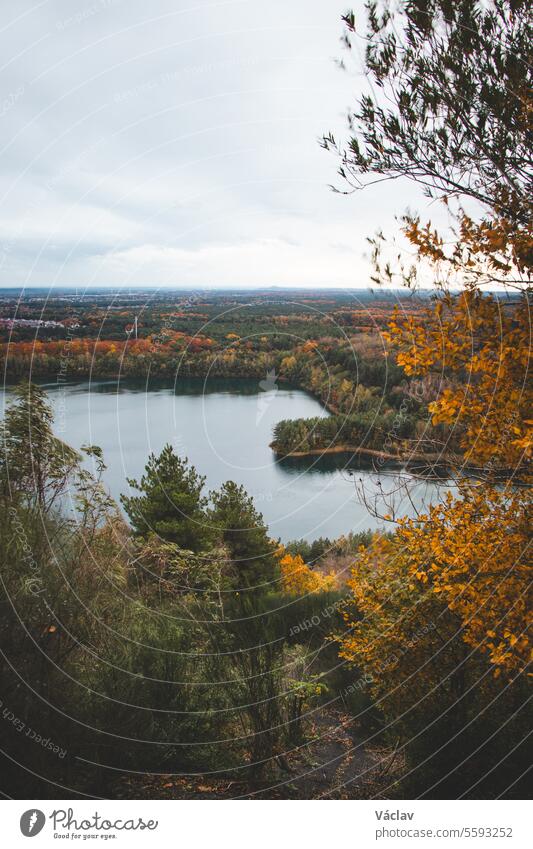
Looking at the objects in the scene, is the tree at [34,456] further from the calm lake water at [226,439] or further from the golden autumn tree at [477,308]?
the calm lake water at [226,439]

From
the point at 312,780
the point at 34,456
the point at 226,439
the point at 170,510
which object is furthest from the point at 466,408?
the point at 226,439

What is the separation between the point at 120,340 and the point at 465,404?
10.2 metres

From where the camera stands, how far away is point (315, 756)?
487 cm

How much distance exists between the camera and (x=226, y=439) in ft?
73.0

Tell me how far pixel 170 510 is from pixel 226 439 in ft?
29.0

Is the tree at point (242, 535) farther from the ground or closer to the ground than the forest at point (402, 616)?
closer to the ground

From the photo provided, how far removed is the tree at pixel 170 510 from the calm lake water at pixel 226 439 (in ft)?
13.3

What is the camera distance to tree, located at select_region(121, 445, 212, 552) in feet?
42.5

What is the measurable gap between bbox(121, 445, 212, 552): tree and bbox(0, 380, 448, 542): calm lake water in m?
4.06

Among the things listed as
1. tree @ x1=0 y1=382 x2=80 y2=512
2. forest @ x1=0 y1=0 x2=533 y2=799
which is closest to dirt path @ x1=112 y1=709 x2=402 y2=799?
forest @ x1=0 y1=0 x2=533 y2=799

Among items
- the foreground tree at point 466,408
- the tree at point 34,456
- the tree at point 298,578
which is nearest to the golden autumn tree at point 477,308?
the foreground tree at point 466,408

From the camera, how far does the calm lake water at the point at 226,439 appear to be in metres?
19.0

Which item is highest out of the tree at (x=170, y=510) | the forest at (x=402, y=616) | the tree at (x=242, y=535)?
the forest at (x=402, y=616)

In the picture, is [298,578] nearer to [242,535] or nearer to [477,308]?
[242,535]
